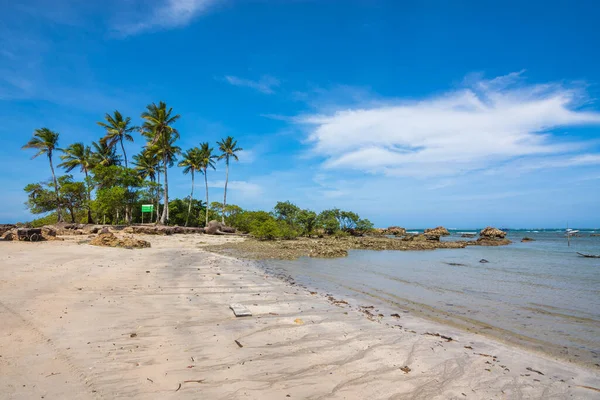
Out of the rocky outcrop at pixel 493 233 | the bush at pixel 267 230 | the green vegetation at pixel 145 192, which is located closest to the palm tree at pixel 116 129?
the green vegetation at pixel 145 192

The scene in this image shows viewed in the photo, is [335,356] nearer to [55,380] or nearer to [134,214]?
[55,380]

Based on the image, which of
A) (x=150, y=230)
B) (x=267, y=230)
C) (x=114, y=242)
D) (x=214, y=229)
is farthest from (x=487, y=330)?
(x=214, y=229)

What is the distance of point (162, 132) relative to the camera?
42781mm

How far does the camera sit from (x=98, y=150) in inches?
1838

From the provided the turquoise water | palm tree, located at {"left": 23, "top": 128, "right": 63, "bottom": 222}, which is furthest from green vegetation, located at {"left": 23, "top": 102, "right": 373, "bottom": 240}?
the turquoise water

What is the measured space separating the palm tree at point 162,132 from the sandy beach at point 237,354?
37.8m

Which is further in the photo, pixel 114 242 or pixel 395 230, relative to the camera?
pixel 395 230

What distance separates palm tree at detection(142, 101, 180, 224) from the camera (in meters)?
42.2

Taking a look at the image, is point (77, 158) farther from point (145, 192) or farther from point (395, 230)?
point (395, 230)

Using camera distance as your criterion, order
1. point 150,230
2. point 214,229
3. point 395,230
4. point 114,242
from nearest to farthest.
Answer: point 114,242, point 150,230, point 214,229, point 395,230

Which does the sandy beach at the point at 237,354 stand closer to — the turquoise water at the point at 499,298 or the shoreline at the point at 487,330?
the shoreline at the point at 487,330

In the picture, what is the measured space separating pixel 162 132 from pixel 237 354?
145ft

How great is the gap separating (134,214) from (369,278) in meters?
47.9

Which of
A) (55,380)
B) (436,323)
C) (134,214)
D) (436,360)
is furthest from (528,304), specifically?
(134,214)
